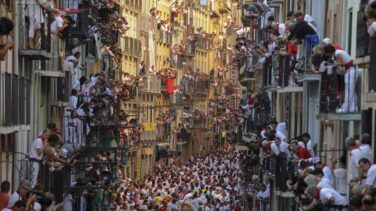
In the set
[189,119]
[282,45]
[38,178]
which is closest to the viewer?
[38,178]

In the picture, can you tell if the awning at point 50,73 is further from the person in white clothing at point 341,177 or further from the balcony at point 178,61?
the balcony at point 178,61

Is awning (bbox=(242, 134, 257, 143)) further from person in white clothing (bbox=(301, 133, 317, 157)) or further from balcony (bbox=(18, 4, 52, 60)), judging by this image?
balcony (bbox=(18, 4, 52, 60))

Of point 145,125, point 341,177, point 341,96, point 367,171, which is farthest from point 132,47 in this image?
point 367,171

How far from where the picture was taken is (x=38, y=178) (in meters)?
39.5

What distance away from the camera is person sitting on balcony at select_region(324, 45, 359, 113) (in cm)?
3369

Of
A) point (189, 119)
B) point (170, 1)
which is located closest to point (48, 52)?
point (170, 1)

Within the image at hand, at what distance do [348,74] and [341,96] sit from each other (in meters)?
2.30

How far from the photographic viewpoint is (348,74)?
3384cm

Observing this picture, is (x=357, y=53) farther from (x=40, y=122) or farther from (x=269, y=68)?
(x=269, y=68)

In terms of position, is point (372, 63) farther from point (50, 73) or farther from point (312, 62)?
point (50, 73)

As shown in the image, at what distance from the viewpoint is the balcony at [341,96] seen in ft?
112

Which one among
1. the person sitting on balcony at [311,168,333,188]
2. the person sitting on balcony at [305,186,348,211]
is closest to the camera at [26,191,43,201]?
the person sitting on balcony at [305,186,348,211]

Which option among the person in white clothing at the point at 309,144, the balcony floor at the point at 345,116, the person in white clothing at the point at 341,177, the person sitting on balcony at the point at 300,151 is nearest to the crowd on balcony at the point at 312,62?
the balcony floor at the point at 345,116

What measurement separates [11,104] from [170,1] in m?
92.4
